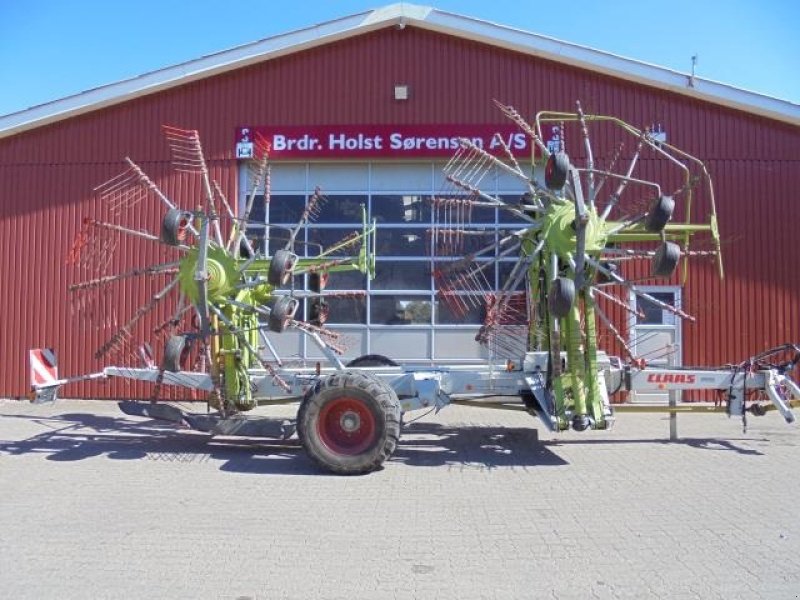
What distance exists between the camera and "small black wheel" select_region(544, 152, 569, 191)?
24.1 ft

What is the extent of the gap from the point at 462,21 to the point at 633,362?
7.61m

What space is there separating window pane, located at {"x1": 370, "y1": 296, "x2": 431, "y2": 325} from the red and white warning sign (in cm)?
565

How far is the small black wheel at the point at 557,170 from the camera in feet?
24.1

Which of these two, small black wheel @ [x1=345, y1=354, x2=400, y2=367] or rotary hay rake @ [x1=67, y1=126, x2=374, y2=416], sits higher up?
rotary hay rake @ [x1=67, y1=126, x2=374, y2=416]

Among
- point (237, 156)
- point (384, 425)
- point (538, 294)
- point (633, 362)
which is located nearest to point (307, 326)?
point (384, 425)

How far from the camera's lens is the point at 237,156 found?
525 inches

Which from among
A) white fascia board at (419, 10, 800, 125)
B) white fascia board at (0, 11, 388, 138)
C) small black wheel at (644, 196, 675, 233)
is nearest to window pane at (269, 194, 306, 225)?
white fascia board at (0, 11, 388, 138)

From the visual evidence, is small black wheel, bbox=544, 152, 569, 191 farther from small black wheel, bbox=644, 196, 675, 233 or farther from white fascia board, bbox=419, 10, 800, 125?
white fascia board, bbox=419, 10, 800, 125

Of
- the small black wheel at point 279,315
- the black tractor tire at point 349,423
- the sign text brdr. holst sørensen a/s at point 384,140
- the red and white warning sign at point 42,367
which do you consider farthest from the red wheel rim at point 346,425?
the sign text brdr. holst sørensen a/s at point 384,140

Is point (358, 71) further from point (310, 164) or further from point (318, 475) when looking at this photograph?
point (318, 475)

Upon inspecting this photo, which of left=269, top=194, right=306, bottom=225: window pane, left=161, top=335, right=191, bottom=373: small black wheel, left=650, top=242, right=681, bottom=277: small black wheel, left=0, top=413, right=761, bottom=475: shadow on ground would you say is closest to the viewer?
left=650, top=242, right=681, bottom=277: small black wheel

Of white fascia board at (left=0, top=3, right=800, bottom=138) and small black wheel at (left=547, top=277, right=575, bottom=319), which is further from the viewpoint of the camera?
white fascia board at (left=0, top=3, right=800, bottom=138)

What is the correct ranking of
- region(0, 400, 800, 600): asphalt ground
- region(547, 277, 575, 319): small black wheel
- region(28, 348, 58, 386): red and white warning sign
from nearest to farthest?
region(0, 400, 800, 600): asphalt ground, region(547, 277, 575, 319): small black wheel, region(28, 348, 58, 386): red and white warning sign

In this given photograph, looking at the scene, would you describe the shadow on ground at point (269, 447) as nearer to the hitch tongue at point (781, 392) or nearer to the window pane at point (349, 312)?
the hitch tongue at point (781, 392)
